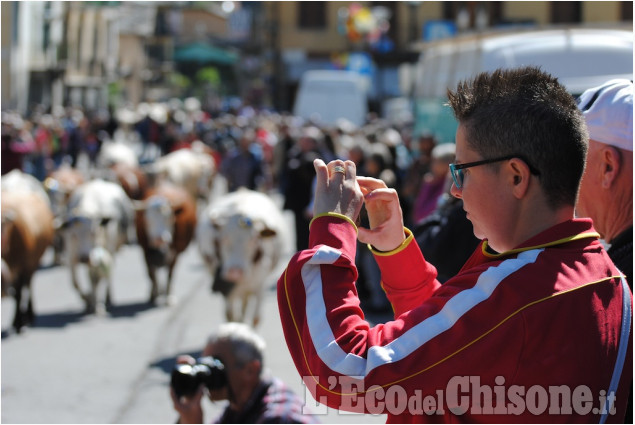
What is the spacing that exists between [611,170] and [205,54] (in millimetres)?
54848

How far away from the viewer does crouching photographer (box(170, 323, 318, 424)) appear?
393 cm

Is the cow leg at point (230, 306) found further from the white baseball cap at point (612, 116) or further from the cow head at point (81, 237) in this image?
the white baseball cap at point (612, 116)

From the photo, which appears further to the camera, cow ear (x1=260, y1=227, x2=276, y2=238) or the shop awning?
the shop awning

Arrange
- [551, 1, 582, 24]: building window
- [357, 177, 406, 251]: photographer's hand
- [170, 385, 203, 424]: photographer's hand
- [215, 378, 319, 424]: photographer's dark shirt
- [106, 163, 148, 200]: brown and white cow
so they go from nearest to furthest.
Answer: [357, 177, 406, 251]: photographer's hand, [170, 385, 203, 424]: photographer's hand, [215, 378, 319, 424]: photographer's dark shirt, [106, 163, 148, 200]: brown and white cow, [551, 1, 582, 24]: building window

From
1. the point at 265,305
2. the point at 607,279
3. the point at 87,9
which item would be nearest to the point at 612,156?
the point at 607,279

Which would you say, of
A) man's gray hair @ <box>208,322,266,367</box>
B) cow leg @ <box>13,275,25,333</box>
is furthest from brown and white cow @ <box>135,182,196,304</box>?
man's gray hair @ <box>208,322,266,367</box>

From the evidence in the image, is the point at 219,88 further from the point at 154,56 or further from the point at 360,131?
the point at 360,131

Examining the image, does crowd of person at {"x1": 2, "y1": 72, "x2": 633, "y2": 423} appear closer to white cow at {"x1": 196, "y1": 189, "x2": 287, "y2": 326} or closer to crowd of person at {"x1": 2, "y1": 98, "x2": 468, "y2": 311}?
crowd of person at {"x1": 2, "y1": 98, "x2": 468, "y2": 311}

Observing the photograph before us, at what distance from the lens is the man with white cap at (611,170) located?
2.66 metres

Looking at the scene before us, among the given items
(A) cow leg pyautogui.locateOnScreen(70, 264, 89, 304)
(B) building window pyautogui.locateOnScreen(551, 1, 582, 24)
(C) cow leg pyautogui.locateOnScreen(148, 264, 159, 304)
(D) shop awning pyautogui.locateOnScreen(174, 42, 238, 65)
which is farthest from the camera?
(D) shop awning pyautogui.locateOnScreen(174, 42, 238, 65)

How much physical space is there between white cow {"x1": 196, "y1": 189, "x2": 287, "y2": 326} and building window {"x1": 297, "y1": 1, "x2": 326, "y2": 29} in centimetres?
3661

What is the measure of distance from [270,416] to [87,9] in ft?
160

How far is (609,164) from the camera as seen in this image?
270 centimetres

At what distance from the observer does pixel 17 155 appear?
57.0ft
